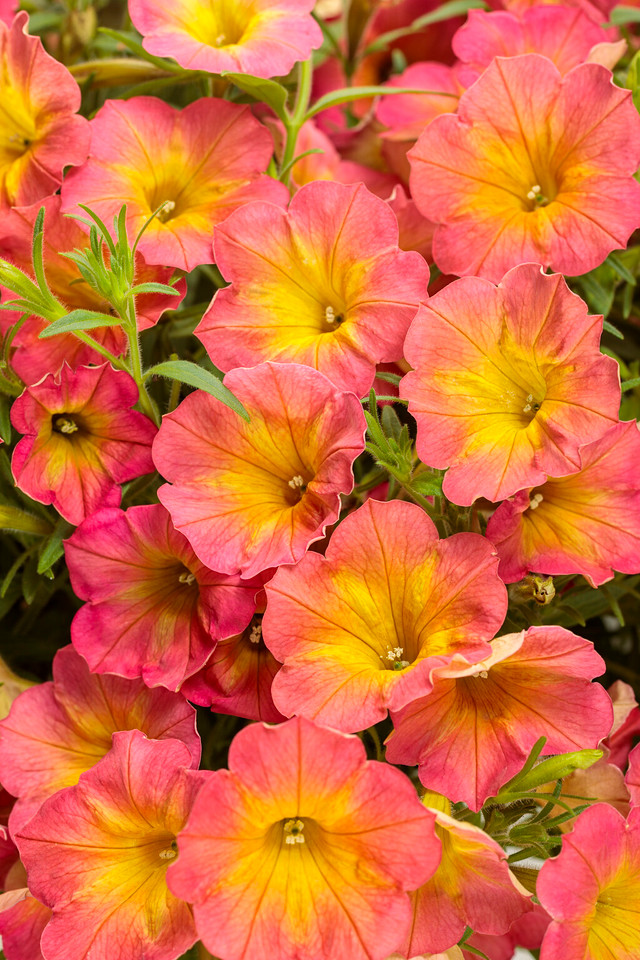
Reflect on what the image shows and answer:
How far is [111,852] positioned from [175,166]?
1.57ft

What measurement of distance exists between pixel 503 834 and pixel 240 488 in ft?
0.86

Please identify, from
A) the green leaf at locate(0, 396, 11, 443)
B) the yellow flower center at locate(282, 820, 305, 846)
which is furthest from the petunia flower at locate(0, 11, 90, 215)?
the yellow flower center at locate(282, 820, 305, 846)

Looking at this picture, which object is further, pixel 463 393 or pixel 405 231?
pixel 405 231

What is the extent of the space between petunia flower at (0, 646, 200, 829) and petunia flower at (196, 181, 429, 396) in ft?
0.71

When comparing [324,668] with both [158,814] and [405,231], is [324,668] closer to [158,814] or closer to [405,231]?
[158,814]

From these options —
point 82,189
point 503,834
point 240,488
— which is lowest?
point 503,834

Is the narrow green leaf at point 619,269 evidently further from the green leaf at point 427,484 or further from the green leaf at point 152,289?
the green leaf at point 152,289

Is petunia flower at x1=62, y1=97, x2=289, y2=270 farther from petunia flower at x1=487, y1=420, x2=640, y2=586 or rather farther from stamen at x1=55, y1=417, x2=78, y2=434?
petunia flower at x1=487, y1=420, x2=640, y2=586

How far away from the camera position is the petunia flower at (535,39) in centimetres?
81

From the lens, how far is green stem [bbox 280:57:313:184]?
0.76 m

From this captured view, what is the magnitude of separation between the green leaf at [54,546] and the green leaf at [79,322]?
0.15 meters

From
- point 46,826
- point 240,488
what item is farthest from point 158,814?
point 240,488

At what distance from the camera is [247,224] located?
0.65 m

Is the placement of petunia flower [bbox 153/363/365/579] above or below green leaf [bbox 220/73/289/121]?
below
